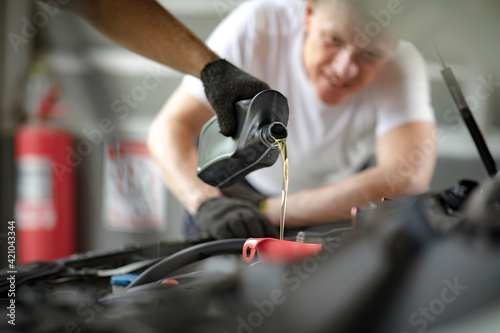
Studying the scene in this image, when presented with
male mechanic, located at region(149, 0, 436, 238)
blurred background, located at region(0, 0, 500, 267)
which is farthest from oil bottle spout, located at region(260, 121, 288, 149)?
blurred background, located at region(0, 0, 500, 267)

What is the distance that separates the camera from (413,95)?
120 centimetres

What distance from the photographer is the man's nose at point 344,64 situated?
1.04 meters

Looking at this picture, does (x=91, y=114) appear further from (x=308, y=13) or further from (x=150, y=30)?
(x=150, y=30)

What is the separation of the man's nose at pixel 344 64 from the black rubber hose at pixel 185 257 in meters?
0.61

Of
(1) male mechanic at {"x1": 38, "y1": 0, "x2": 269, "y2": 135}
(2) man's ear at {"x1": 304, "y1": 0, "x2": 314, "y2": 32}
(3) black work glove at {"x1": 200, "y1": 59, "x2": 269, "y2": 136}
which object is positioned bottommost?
(3) black work glove at {"x1": 200, "y1": 59, "x2": 269, "y2": 136}

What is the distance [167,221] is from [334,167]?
105 cm

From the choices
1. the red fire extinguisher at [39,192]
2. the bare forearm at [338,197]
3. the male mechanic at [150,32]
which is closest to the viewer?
the male mechanic at [150,32]

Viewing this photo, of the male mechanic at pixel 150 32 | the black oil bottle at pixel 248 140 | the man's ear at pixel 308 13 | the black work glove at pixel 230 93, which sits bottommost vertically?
the black oil bottle at pixel 248 140

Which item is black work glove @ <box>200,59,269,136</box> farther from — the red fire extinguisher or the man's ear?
the red fire extinguisher

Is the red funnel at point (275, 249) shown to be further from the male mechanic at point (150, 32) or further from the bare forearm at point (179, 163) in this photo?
the bare forearm at point (179, 163)

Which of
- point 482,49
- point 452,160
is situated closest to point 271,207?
point 452,160

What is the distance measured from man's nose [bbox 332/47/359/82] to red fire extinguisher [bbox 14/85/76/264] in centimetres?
141

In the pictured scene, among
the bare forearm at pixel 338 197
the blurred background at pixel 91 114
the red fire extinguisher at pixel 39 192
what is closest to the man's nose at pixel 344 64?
the bare forearm at pixel 338 197

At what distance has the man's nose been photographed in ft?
3.42
